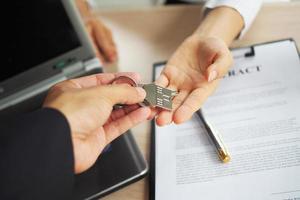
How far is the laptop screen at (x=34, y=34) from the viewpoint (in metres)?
0.65

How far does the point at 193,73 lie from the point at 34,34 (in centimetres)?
34

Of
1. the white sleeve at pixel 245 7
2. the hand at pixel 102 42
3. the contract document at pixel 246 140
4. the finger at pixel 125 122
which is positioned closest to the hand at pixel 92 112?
the finger at pixel 125 122

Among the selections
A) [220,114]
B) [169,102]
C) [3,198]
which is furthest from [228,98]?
[3,198]

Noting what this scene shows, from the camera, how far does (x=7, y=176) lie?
0.44 metres

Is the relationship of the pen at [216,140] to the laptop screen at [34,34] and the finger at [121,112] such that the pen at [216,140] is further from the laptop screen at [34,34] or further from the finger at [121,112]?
the laptop screen at [34,34]

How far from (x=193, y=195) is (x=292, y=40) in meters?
0.43

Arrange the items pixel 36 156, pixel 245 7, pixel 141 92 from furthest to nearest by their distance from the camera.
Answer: pixel 245 7
pixel 141 92
pixel 36 156

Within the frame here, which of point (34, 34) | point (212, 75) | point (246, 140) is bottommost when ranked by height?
point (246, 140)

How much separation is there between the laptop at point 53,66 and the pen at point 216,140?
0.14 meters

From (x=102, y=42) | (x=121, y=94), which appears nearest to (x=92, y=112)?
(x=121, y=94)

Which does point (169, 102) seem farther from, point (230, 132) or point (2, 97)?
point (2, 97)

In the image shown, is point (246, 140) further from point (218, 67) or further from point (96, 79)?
point (96, 79)

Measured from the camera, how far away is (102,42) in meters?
0.89

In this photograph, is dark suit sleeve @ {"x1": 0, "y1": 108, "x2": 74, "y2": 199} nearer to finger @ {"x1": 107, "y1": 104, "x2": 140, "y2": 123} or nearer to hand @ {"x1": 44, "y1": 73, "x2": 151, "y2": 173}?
hand @ {"x1": 44, "y1": 73, "x2": 151, "y2": 173}
